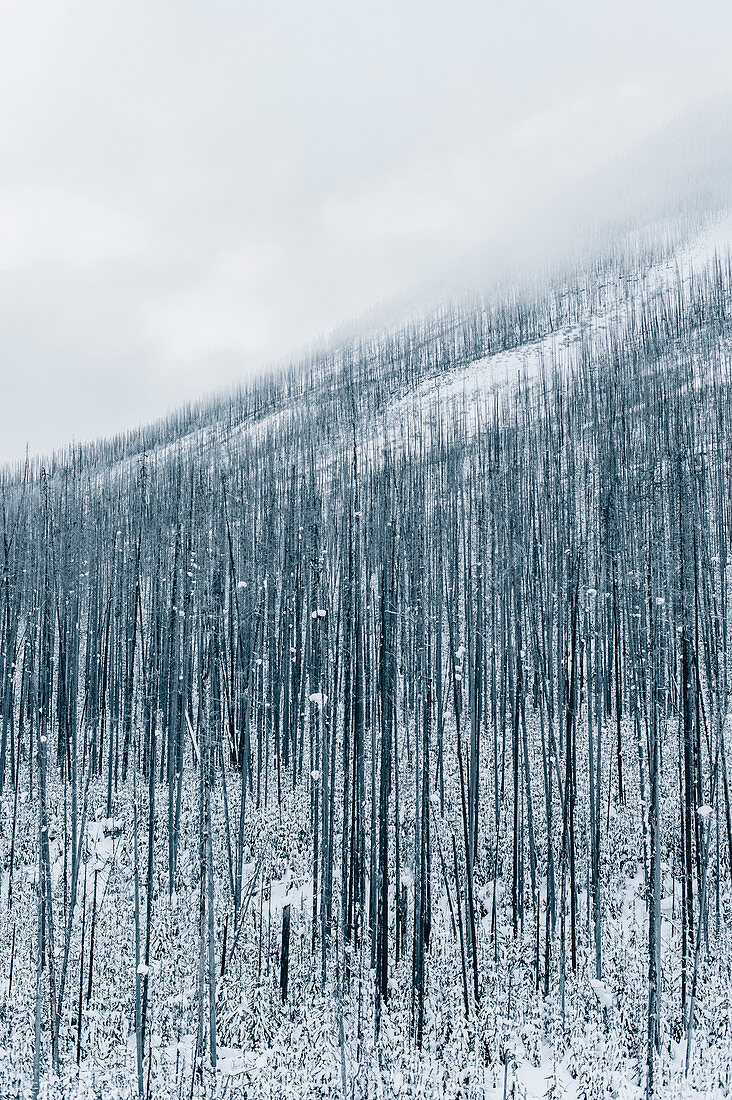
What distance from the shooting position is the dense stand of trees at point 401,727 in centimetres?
1362

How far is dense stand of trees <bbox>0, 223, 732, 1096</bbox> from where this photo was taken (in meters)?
13.6

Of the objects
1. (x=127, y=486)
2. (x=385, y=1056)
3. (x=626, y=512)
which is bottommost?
(x=385, y=1056)

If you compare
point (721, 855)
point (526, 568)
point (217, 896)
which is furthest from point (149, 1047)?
point (526, 568)

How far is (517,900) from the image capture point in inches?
612

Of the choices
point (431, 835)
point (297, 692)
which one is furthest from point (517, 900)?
point (297, 692)

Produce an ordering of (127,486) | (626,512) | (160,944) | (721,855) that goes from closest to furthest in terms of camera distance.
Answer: (160,944) < (721,855) < (626,512) < (127,486)

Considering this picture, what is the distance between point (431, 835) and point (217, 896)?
18.5 feet

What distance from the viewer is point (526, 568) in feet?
88.0

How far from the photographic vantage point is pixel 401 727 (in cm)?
2564

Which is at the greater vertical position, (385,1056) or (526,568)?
(526,568)

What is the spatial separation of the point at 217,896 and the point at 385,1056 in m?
6.97

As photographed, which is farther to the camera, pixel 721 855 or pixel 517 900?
pixel 721 855

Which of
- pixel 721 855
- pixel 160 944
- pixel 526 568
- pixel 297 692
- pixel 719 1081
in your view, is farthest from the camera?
pixel 526 568

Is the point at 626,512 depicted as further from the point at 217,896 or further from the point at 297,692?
the point at 217,896
